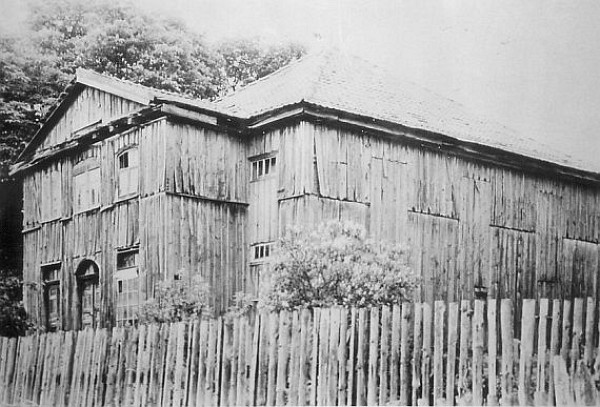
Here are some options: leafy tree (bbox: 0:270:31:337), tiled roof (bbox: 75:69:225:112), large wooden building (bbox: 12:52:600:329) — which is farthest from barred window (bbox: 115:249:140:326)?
tiled roof (bbox: 75:69:225:112)

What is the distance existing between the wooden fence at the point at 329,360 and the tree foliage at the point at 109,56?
132 cm

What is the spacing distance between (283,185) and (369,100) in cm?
70

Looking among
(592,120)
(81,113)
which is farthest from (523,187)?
(81,113)

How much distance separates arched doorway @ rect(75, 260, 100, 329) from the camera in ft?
16.1

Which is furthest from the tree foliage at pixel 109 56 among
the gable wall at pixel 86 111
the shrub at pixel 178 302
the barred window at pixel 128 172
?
the shrub at pixel 178 302

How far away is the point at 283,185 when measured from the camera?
4.54 meters

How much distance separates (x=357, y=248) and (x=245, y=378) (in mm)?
875

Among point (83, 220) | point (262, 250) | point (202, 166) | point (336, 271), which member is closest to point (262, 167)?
point (202, 166)

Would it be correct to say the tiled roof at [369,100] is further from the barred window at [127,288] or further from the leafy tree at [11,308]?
the leafy tree at [11,308]

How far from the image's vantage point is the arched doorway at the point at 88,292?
16.1 ft

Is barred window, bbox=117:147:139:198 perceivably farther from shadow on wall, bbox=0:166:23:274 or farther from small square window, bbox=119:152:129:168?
shadow on wall, bbox=0:166:23:274

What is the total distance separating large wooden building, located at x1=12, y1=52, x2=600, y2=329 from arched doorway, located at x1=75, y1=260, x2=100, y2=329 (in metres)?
0.02

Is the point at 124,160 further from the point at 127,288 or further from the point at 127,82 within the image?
the point at 127,288

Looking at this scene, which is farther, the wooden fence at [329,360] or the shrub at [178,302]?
the shrub at [178,302]
